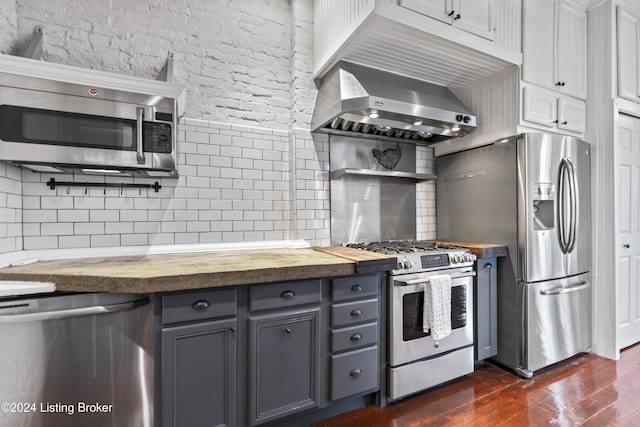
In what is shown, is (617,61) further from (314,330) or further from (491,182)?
(314,330)

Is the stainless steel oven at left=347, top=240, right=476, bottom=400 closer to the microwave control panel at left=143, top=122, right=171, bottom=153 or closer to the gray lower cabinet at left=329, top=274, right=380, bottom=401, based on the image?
the gray lower cabinet at left=329, top=274, right=380, bottom=401

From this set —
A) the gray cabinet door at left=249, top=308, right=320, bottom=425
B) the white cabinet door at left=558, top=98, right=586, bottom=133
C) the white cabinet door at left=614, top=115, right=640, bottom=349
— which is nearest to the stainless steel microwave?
the gray cabinet door at left=249, top=308, right=320, bottom=425

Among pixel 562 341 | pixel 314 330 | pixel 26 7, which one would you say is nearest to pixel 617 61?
pixel 562 341

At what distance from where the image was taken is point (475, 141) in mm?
2783

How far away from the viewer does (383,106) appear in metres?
2.16

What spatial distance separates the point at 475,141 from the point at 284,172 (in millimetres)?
1799

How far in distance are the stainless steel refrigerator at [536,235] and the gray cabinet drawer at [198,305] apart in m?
2.26

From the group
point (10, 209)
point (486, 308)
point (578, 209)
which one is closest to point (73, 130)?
point (10, 209)

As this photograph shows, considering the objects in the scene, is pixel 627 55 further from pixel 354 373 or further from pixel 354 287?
pixel 354 373

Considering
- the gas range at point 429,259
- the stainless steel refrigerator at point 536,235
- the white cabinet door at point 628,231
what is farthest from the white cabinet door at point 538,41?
the gas range at point 429,259

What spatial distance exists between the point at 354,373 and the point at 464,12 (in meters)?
2.66

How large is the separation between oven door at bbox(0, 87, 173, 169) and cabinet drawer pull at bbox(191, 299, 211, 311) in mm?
921

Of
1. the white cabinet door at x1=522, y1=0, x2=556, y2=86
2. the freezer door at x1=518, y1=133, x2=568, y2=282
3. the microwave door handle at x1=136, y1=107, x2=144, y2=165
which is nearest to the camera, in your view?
the microwave door handle at x1=136, y1=107, x2=144, y2=165

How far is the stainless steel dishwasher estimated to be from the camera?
4.45 feet
